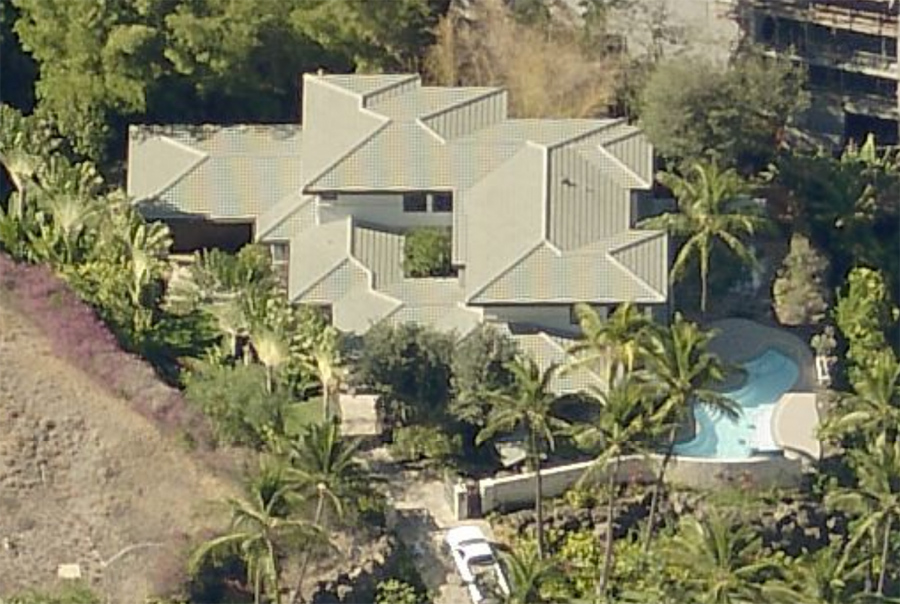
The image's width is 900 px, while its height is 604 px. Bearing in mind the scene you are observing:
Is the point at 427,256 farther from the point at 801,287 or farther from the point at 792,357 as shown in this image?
the point at 801,287

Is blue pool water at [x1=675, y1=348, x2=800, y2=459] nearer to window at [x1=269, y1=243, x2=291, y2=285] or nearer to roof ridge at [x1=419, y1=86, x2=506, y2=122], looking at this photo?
roof ridge at [x1=419, y1=86, x2=506, y2=122]

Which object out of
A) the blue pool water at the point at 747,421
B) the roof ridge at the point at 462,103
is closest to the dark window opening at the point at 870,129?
the blue pool water at the point at 747,421

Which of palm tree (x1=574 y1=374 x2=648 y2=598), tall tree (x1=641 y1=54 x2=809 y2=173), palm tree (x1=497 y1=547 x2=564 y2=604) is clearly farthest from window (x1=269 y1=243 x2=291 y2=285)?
palm tree (x1=497 y1=547 x2=564 y2=604)

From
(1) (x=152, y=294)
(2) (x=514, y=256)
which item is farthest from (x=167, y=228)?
(2) (x=514, y=256)

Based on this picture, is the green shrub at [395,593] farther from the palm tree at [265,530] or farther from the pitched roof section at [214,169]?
the pitched roof section at [214,169]

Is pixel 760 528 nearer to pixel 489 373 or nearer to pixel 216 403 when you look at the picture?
pixel 489 373

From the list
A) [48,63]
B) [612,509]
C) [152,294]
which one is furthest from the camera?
[48,63]
